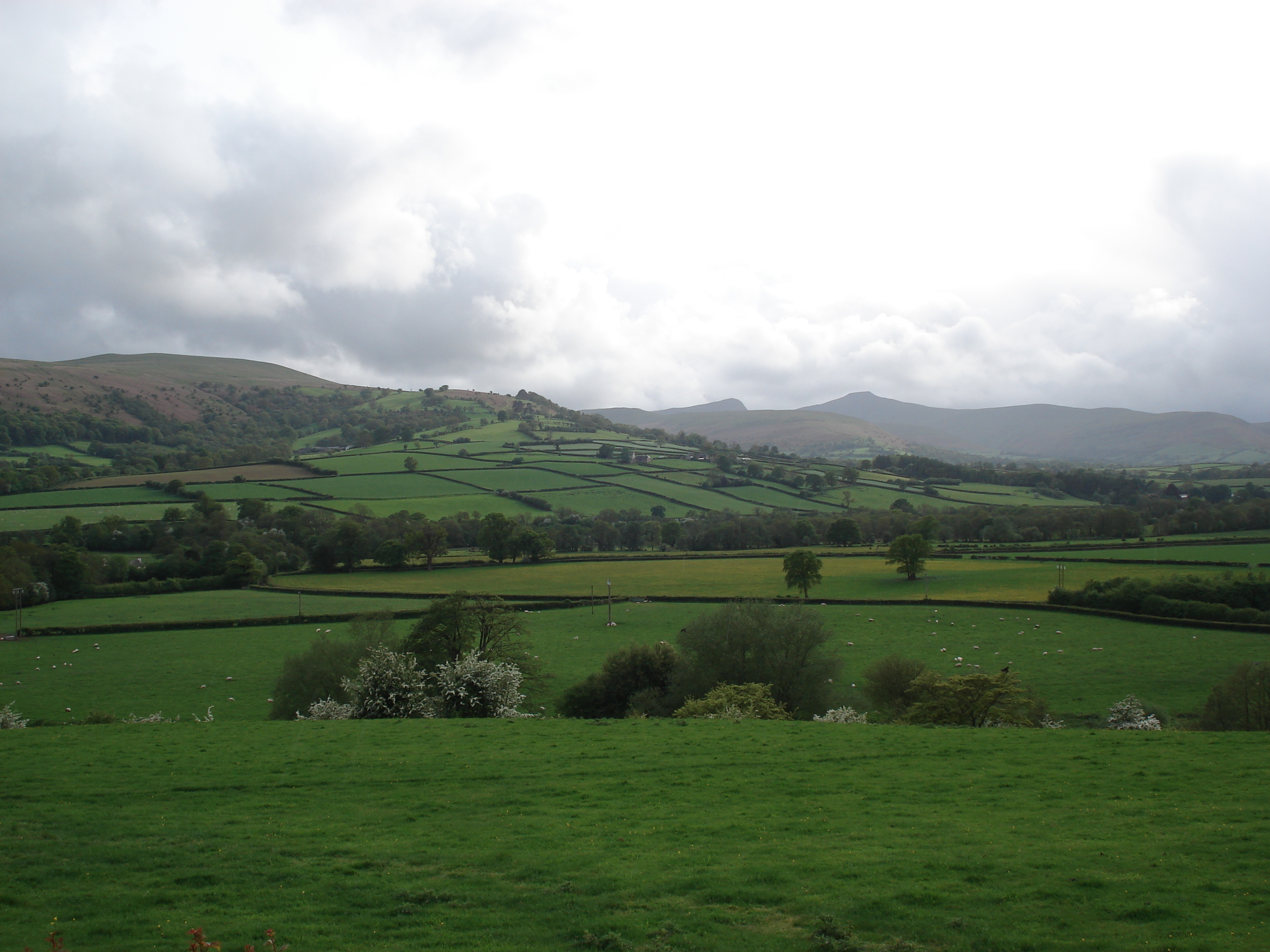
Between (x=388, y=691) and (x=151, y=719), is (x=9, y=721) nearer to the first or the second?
(x=151, y=719)

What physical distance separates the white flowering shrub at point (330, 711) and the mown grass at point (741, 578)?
38810 millimetres

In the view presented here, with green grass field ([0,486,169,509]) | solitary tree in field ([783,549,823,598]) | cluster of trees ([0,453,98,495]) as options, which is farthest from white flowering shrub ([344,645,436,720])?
cluster of trees ([0,453,98,495])

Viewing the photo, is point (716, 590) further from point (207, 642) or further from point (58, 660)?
point (58, 660)

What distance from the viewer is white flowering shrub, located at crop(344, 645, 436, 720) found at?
33.7 m

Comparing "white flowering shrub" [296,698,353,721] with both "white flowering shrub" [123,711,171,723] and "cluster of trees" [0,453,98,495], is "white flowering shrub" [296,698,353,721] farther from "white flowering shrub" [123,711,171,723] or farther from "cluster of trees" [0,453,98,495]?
"cluster of trees" [0,453,98,495]

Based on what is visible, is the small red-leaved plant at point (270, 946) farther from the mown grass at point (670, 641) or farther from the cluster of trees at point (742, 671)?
the mown grass at point (670, 641)

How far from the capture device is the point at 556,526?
118m

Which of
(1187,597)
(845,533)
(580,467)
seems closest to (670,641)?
(1187,597)

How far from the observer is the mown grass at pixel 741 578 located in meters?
72.9

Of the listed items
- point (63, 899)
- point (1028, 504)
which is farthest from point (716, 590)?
point (1028, 504)

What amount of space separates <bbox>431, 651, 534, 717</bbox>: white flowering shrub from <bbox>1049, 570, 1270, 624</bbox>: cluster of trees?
50093 millimetres

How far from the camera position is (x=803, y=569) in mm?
71562

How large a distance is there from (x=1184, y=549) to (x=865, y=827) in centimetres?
9037

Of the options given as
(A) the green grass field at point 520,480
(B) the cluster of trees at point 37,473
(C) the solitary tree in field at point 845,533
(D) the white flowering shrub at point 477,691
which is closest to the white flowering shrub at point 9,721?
(D) the white flowering shrub at point 477,691
